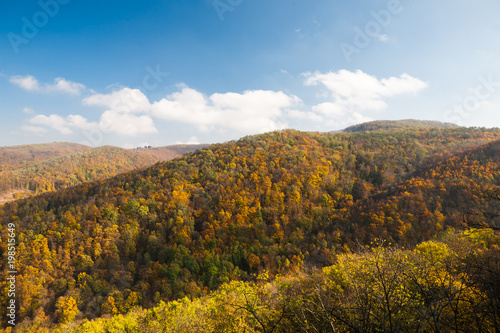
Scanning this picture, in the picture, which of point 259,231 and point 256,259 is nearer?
point 256,259

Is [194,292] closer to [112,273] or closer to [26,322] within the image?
[112,273]

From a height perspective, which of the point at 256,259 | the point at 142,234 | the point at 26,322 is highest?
the point at 142,234

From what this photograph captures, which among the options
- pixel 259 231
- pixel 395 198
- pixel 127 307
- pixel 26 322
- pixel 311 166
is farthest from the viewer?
pixel 311 166

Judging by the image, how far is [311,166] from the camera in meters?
112

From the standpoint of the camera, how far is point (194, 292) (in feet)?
205

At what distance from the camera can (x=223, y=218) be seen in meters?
90.6

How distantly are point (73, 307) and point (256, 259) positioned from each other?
2018 inches

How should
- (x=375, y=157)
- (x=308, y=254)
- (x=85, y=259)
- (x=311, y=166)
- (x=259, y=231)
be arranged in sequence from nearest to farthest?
(x=85, y=259) < (x=308, y=254) < (x=259, y=231) < (x=311, y=166) < (x=375, y=157)

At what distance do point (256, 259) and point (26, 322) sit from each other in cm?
6080

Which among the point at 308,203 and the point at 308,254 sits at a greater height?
the point at 308,203

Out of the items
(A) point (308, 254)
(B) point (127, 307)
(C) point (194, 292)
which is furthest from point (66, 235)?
(A) point (308, 254)

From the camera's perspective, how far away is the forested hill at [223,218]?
2557 inches

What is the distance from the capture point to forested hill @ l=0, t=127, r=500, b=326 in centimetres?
6494

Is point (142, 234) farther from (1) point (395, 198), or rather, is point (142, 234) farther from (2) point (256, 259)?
(1) point (395, 198)
